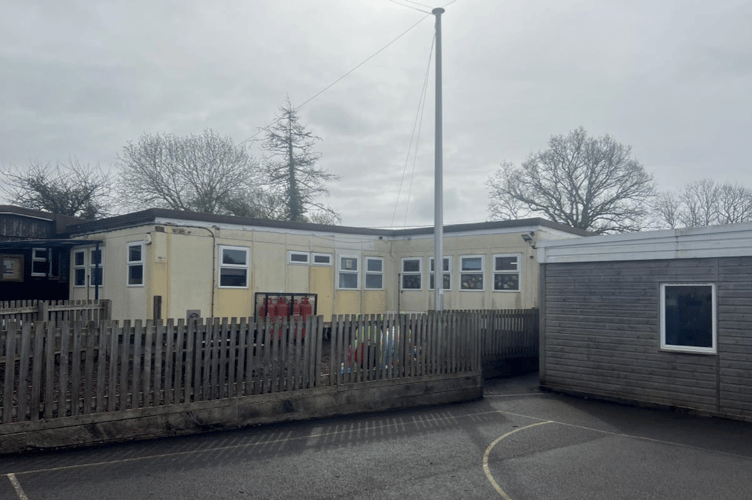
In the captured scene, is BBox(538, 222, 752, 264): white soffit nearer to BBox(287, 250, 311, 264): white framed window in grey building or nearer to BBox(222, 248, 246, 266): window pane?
BBox(287, 250, 311, 264): white framed window in grey building

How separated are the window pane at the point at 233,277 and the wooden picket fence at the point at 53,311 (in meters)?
4.61

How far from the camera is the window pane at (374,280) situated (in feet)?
66.4

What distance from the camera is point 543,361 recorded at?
12.3 meters

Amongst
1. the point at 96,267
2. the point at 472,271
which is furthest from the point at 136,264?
the point at 472,271

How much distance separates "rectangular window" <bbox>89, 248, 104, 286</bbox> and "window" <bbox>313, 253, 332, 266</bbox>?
6132 mm

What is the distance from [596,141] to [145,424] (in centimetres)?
3459

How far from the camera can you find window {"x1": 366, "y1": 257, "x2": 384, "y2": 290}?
66.3 ft

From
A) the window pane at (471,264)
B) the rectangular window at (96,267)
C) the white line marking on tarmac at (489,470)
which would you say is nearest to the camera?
the white line marking on tarmac at (489,470)

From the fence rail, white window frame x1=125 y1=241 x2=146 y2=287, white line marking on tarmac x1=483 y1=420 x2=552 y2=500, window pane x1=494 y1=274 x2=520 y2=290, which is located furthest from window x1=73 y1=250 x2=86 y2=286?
white line marking on tarmac x1=483 y1=420 x2=552 y2=500

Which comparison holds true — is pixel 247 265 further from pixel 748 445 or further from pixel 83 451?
pixel 748 445

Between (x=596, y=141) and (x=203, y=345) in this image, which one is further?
(x=596, y=141)

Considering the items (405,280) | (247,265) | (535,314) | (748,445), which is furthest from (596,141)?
(748,445)

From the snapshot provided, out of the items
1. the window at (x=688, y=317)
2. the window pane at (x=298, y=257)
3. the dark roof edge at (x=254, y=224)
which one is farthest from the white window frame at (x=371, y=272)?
the window at (x=688, y=317)

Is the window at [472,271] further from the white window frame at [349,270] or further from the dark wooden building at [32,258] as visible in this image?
the dark wooden building at [32,258]
